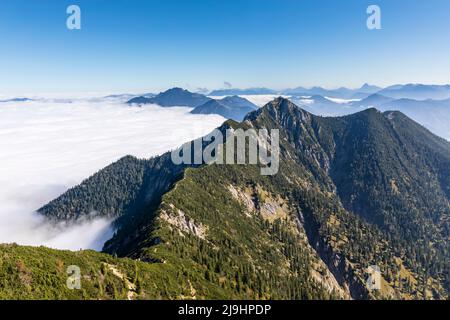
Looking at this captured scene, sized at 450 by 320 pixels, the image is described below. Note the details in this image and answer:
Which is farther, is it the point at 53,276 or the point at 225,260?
the point at 225,260

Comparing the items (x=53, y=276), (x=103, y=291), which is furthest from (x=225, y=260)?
(x=53, y=276)

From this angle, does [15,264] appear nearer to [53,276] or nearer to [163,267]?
[53,276]
